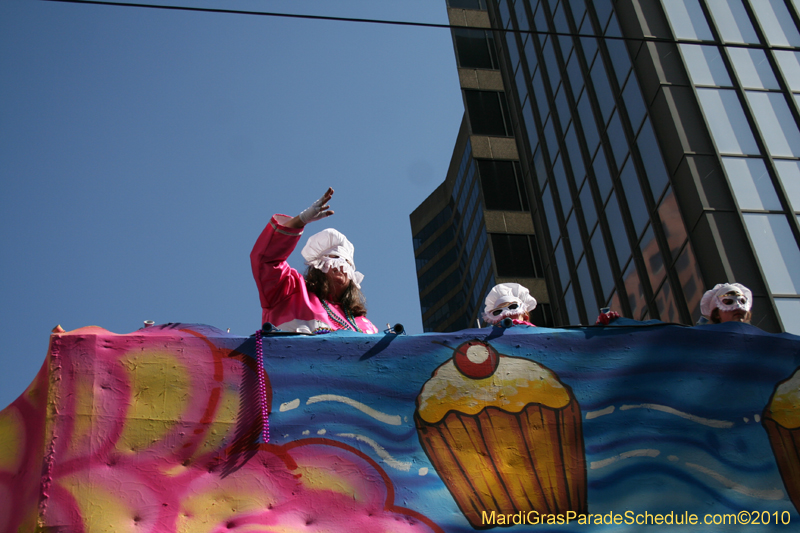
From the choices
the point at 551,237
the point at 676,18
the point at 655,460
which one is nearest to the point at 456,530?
the point at 655,460

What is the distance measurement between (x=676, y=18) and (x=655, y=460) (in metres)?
11.3

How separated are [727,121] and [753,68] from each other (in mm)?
1298

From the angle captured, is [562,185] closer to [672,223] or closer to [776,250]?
[672,223]

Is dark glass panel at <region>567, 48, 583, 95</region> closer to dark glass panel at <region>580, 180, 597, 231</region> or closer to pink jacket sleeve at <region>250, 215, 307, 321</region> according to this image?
dark glass panel at <region>580, 180, 597, 231</region>

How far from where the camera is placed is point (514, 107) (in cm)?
2197

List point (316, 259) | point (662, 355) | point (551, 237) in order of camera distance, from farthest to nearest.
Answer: point (551, 237)
point (316, 259)
point (662, 355)

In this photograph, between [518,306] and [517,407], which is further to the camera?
[518,306]

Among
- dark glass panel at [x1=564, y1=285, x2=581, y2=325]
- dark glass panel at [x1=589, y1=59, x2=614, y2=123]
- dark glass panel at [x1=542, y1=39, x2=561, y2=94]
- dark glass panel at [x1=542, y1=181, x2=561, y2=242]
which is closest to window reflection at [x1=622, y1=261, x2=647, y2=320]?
dark glass panel at [x1=564, y1=285, x2=581, y2=325]

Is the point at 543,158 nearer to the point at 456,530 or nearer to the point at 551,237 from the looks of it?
the point at 551,237

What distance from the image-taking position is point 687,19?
539 inches

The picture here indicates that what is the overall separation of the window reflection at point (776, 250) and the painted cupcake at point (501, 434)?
319 inches

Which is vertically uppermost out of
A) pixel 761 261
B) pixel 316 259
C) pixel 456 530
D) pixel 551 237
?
pixel 551 237

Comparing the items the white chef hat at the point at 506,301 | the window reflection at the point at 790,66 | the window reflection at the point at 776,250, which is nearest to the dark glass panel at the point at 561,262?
the window reflection at the point at 790,66

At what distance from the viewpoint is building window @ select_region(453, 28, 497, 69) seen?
29406 mm
